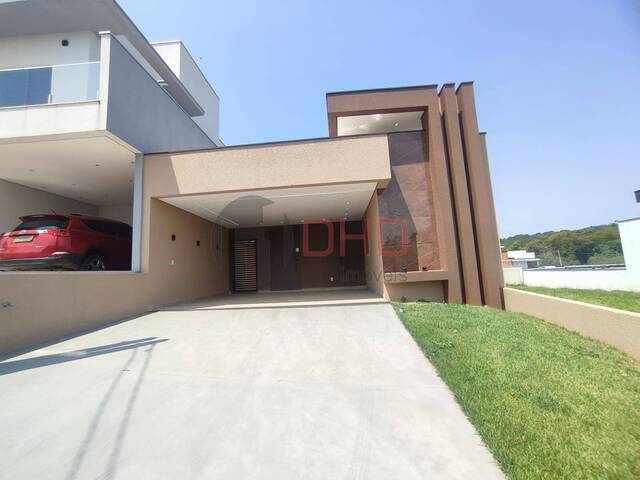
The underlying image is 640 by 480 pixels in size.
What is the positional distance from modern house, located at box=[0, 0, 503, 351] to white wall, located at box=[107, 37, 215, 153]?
39 millimetres

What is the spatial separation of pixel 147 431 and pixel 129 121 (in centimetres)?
676

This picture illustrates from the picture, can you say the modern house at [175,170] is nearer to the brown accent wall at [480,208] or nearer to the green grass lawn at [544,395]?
the brown accent wall at [480,208]

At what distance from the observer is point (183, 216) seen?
335 inches

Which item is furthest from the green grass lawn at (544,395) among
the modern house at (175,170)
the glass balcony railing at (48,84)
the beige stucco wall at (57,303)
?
the glass balcony railing at (48,84)

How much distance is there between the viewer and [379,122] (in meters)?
8.98

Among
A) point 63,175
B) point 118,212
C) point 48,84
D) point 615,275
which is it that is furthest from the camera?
point 615,275

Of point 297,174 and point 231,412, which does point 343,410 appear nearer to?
point 231,412

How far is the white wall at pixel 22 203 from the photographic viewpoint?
7.52 m

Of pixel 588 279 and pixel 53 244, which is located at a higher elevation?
pixel 53 244

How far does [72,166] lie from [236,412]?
806 centimetres

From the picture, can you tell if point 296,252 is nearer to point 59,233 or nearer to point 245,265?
point 245,265

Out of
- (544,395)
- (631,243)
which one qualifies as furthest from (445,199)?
(631,243)

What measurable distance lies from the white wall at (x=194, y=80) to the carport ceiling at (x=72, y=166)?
277 inches

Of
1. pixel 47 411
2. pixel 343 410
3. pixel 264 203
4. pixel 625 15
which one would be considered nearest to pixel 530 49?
pixel 625 15
